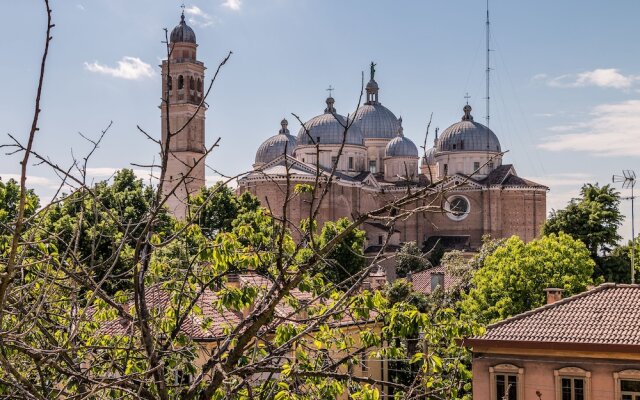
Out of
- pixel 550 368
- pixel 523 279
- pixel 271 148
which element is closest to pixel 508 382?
pixel 550 368

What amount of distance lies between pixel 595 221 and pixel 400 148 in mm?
34784

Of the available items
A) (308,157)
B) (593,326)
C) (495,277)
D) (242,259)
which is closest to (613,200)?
(495,277)

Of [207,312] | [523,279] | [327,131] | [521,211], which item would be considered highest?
[327,131]

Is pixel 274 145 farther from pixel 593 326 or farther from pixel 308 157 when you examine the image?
pixel 593 326

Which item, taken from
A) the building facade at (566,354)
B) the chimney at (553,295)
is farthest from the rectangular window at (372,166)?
the building facade at (566,354)

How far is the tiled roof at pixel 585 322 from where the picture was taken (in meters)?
16.5

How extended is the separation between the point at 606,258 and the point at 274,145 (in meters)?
38.4

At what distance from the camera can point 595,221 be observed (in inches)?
1548

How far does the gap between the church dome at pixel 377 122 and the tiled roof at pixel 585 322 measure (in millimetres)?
58554

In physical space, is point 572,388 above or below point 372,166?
below

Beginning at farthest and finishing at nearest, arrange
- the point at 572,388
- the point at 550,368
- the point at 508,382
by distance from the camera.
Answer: the point at 508,382, the point at 550,368, the point at 572,388

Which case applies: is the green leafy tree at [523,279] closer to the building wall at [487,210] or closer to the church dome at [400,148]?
the building wall at [487,210]

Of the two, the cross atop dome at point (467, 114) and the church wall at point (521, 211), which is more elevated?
the cross atop dome at point (467, 114)

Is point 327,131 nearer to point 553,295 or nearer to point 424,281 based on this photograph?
point 424,281
